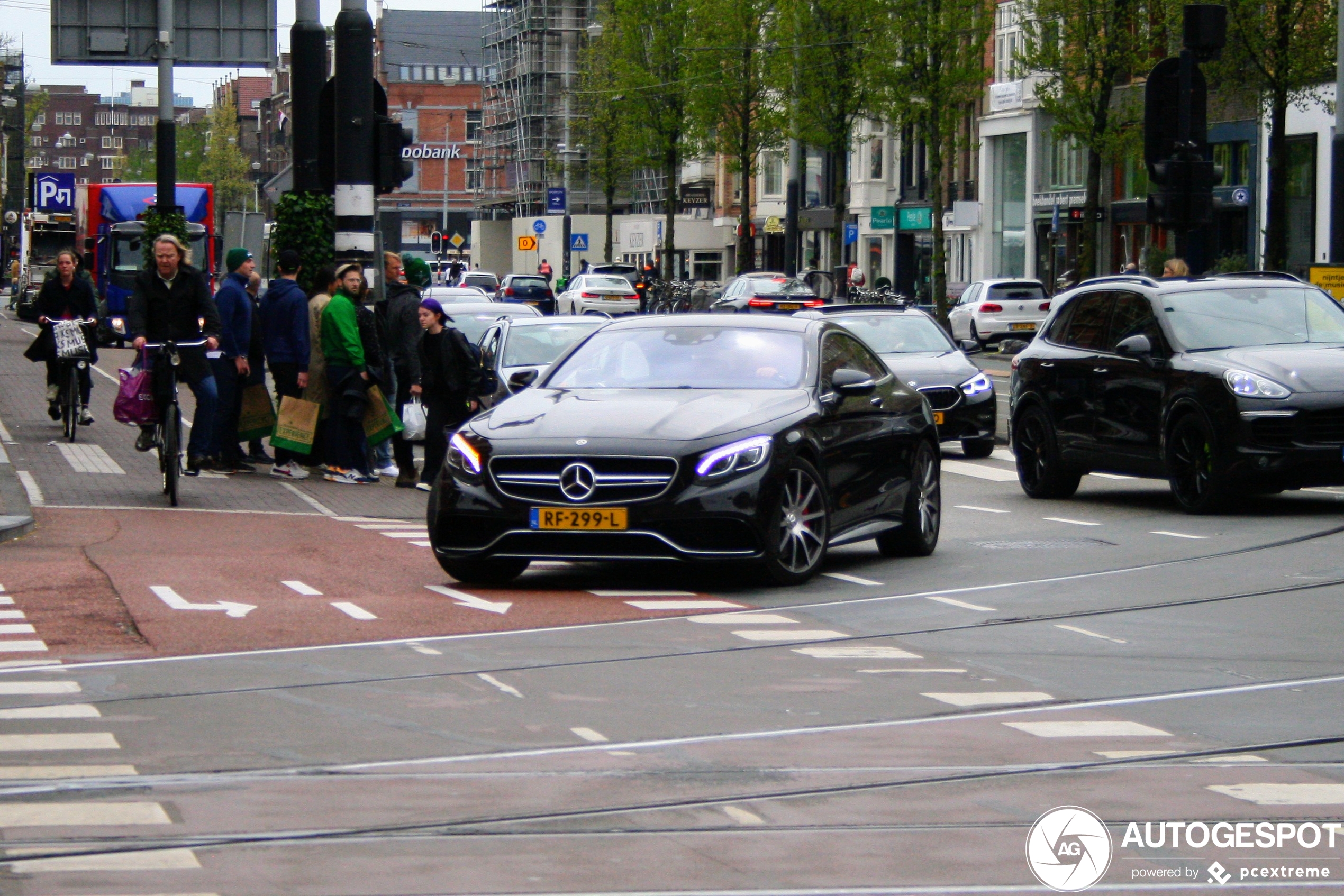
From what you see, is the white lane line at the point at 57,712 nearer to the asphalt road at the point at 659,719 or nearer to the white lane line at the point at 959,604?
the asphalt road at the point at 659,719

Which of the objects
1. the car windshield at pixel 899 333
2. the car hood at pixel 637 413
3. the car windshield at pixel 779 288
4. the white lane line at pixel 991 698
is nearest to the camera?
the white lane line at pixel 991 698

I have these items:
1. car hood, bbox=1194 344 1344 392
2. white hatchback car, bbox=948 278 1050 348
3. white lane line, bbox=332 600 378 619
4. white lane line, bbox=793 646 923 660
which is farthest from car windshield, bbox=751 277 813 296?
white lane line, bbox=793 646 923 660

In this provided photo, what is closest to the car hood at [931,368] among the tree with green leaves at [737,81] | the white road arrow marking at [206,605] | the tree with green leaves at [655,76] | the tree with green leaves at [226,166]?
the white road arrow marking at [206,605]

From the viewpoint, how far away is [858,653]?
9109 millimetres

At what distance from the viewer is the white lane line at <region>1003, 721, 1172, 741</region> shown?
7.17 m

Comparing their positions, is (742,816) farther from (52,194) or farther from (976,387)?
(52,194)

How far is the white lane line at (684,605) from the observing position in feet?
35.1

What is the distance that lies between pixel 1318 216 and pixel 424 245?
346 ft

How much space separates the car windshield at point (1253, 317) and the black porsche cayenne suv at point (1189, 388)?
0.01 metres

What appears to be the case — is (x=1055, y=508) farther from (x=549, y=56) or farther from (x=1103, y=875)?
(x=549, y=56)

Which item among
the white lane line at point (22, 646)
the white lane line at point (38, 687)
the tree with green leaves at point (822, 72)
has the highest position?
the tree with green leaves at point (822, 72)

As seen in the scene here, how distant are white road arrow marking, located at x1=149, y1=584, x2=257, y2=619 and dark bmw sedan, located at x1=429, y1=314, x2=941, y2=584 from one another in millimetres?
1201

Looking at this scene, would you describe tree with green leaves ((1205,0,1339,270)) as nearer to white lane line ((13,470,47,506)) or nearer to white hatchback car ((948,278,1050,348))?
white hatchback car ((948,278,1050,348))

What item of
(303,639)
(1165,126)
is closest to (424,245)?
(1165,126)
